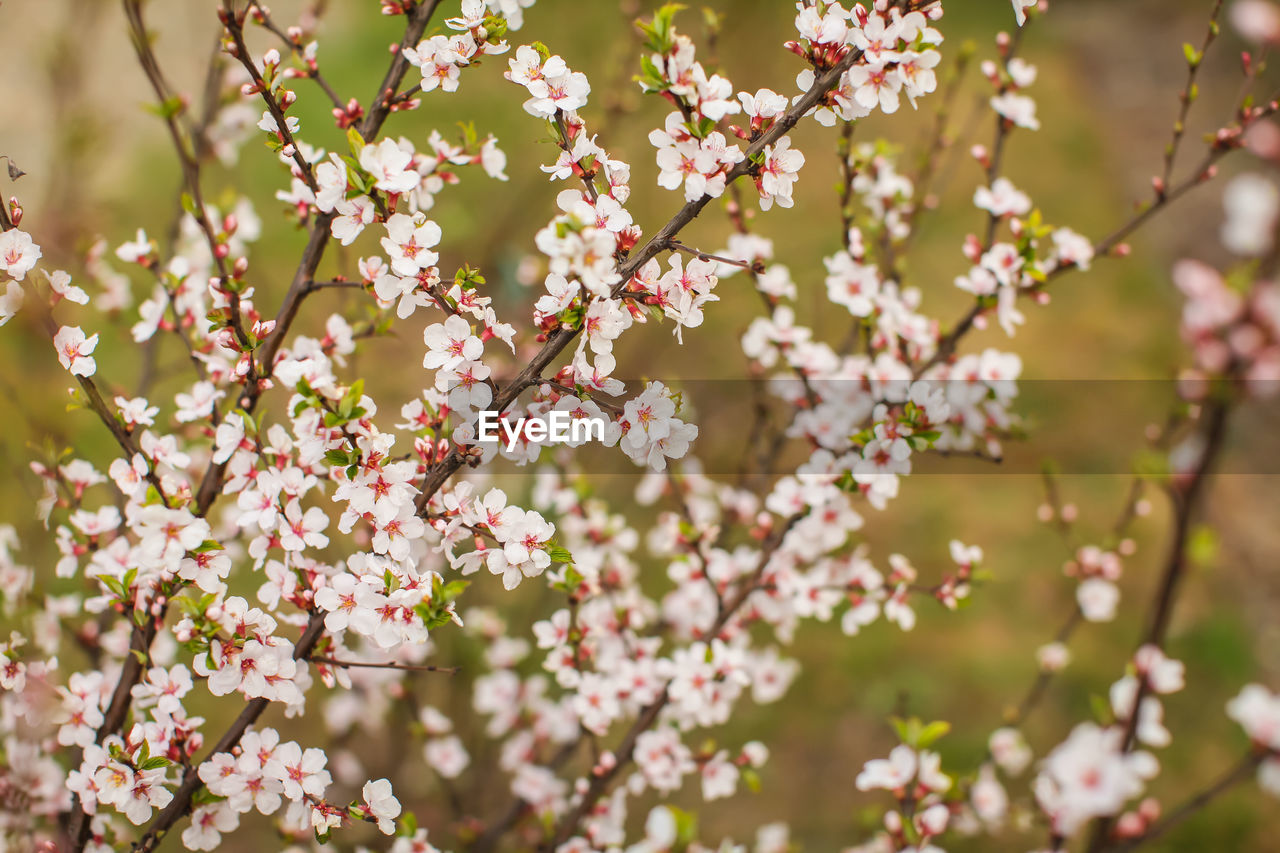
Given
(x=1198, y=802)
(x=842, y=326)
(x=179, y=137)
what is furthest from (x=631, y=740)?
(x=842, y=326)

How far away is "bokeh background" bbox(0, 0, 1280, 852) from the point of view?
9.33 feet

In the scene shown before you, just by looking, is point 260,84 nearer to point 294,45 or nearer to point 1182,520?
point 294,45

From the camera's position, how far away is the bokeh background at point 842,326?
2844 mm

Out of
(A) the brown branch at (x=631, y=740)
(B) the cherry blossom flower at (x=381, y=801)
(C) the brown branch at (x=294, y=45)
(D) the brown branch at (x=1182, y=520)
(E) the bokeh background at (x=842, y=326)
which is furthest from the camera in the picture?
(E) the bokeh background at (x=842, y=326)

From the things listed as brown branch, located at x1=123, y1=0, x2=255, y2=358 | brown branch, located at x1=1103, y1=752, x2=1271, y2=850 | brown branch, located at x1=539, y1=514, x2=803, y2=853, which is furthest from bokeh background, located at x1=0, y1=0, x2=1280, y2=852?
brown branch, located at x1=539, y1=514, x2=803, y2=853

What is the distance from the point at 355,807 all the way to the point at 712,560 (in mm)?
996

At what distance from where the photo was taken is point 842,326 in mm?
4922

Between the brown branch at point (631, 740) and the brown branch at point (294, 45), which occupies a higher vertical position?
the brown branch at point (294, 45)

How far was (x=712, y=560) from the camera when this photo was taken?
1.99 meters

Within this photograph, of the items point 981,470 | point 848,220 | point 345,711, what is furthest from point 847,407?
point 981,470

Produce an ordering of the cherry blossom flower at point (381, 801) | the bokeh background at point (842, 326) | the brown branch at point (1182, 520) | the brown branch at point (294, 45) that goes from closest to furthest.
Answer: the brown branch at point (1182, 520) < the cherry blossom flower at point (381, 801) < the brown branch at point (294, 45) < the bokeh background at point (842, 326)

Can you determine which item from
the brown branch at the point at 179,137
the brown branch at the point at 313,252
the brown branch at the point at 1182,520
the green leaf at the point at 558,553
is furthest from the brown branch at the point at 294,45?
the brown branch at the point at 1182,520

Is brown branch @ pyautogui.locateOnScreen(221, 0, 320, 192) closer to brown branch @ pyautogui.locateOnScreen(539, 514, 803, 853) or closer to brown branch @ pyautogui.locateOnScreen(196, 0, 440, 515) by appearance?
brown branch @ pyautogui.locateOnScreen(196, 0, 440, 515)

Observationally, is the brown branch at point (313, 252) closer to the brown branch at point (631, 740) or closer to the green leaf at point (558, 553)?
the green leaf at point (558, 553)
